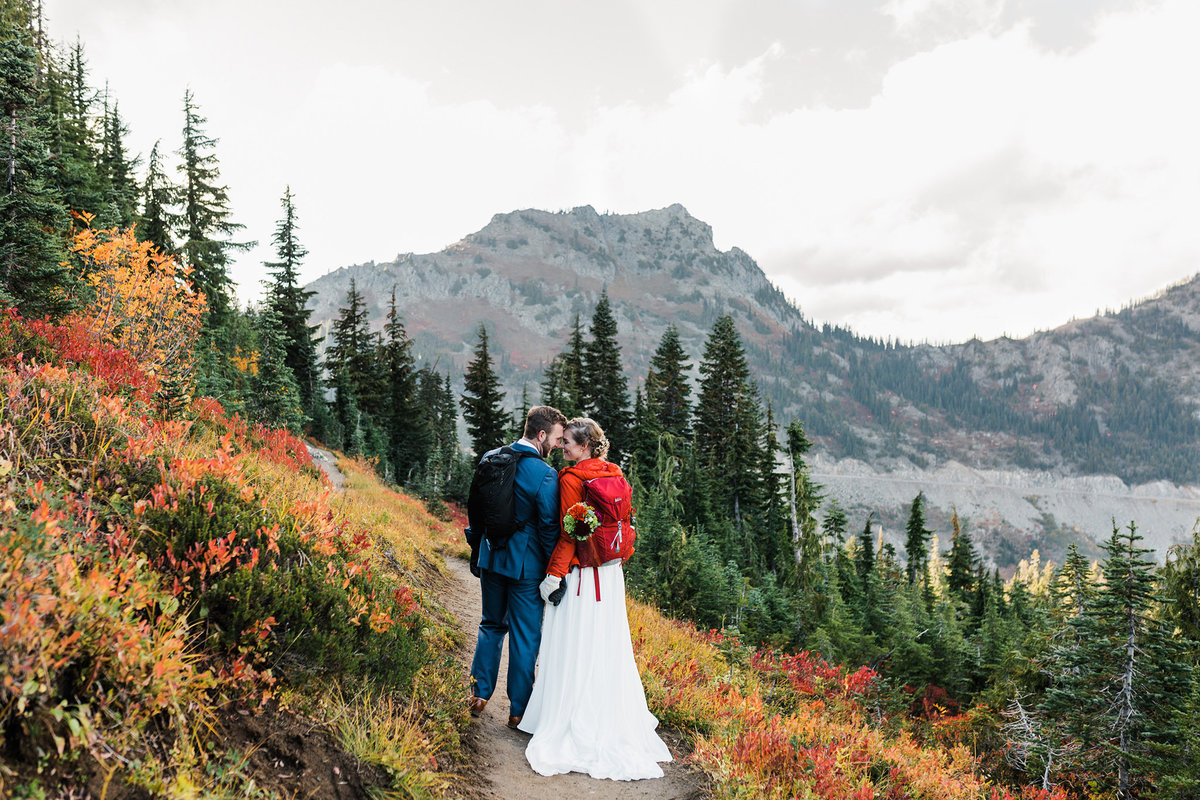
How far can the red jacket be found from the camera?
517cm

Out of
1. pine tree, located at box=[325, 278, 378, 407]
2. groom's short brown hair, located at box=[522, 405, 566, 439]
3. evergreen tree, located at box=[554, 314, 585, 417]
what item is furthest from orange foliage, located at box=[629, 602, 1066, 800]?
pine tree, located at box=[325, 278, 378, 407]

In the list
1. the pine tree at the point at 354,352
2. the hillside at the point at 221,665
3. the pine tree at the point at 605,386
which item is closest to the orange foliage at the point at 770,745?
the hillside at the point at 221,665

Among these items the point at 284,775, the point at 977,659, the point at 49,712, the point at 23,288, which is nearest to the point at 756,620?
the point at 977,659

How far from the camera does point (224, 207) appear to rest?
1270 inches

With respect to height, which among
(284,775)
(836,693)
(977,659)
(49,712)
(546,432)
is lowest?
(977,659)

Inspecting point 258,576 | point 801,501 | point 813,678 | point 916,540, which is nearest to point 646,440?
point 801,501

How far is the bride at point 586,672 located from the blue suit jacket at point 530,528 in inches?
5.2

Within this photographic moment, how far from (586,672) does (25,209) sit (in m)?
14.4

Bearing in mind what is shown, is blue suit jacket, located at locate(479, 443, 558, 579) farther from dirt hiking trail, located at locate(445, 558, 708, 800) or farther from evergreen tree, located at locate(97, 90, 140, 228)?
evergreen tree, located at locate(97, 90, 140, 228)

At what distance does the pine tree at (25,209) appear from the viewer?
1042 centimetres

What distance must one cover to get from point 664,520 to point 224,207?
31.2 meters

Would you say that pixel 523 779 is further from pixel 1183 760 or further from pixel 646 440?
pixel 646 440

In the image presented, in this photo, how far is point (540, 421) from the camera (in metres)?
5.52

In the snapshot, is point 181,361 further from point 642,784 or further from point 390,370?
point 390,370
